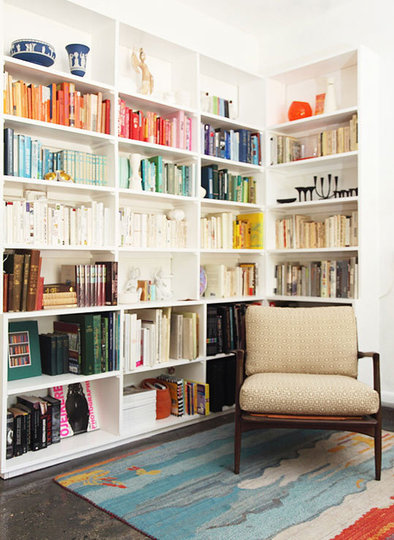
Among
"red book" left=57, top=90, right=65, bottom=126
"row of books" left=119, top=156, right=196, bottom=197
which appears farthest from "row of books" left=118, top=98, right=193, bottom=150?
"red book" left=57, top=90, right=65, bottom=126

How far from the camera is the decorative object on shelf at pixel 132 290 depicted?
3.47m

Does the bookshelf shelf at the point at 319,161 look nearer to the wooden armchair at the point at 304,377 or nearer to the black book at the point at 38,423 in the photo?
the wooden armchair at the point at 304,377

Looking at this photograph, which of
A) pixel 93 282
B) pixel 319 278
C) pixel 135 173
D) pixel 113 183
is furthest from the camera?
pixel 319 278

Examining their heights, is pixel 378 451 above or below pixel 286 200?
below

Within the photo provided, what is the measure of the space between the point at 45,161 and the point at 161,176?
0.86m

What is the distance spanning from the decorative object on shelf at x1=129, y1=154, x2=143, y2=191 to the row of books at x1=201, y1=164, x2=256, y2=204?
682 mm

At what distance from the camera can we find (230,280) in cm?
425

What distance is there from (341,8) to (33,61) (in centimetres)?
255

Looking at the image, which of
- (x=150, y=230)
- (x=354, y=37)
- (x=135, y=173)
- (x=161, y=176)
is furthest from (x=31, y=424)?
(x=354, y=37)

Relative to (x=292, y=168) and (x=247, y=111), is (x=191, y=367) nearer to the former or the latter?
(x=292, y=168)

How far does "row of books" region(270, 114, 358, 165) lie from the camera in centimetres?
398

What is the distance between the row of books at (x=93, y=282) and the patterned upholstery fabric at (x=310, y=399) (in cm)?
106

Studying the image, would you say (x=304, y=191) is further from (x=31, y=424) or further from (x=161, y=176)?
(x=31, y=424)

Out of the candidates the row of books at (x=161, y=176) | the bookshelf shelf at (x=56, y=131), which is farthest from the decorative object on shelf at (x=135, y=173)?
the bookshelf shelf at (x=56, y=131)
